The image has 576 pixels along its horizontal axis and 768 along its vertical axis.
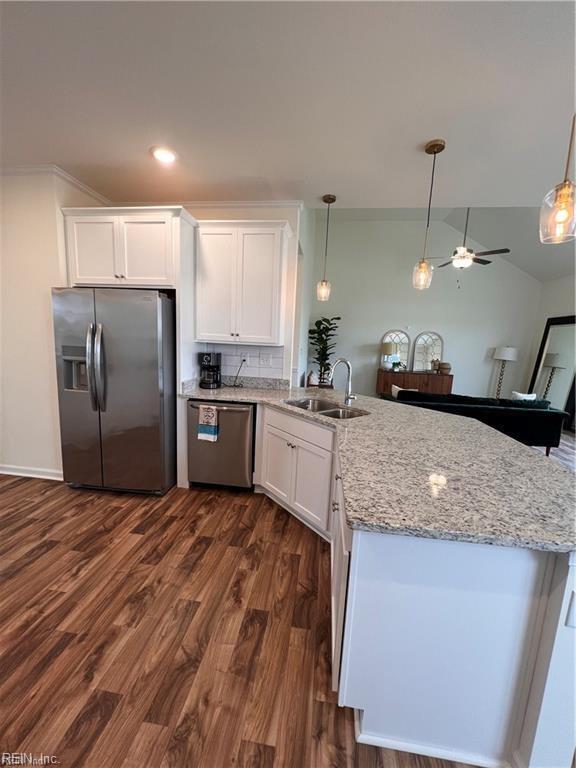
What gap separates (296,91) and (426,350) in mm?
5957

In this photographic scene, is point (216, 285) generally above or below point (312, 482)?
above

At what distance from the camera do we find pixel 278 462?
255 cm

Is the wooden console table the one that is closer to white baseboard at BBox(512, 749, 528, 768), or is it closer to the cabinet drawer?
the cabinet drawer

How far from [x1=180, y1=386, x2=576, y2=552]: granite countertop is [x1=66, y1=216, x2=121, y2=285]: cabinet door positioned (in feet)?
7.55

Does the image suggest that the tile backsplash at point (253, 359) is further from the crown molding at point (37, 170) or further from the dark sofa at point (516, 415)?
the dark sofa at point (516, 415)

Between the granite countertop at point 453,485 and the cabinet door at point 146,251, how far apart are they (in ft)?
6.24

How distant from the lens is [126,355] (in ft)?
8.24

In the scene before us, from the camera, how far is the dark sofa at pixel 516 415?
12.9ft

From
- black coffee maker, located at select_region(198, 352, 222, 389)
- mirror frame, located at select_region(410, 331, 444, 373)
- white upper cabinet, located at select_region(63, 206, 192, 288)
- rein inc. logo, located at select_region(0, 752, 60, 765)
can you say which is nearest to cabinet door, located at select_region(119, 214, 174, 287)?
white upper cabinet, located at select_region(63, 206, 192, 288)

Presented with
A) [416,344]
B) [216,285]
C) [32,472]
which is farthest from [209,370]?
[416,344]

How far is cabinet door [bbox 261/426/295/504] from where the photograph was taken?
243cm

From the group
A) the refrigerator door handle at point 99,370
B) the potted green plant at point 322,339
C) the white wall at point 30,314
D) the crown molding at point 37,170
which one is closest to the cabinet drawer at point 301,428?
the refrigerator door handle at point 99,370

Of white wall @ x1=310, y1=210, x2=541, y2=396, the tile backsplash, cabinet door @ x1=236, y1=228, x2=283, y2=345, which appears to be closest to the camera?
cabinet door @ x1=236, y1=228, x2=283, y2=345

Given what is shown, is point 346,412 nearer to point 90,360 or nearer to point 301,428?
point 301,428
